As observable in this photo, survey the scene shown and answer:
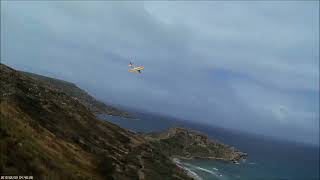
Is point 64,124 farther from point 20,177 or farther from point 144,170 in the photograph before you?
point 20,177

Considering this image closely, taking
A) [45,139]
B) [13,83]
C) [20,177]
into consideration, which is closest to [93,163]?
[45,139]

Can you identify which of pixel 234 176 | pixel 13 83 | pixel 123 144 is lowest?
pixel 234 176

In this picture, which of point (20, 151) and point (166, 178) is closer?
point (20, 151)

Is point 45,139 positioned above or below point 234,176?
above

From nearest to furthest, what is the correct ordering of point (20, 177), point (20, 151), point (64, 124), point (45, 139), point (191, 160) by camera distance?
point (20, 177)
point (20, 151)
point (45, 139)
point (64, 124)
point (191, 160)

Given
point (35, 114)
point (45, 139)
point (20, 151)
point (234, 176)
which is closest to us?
point (20, 151)

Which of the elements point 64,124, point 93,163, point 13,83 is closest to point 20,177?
point 93,163
